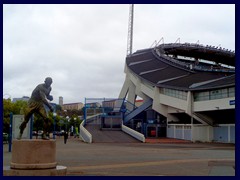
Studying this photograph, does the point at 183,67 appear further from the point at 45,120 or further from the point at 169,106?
the point at 45,120

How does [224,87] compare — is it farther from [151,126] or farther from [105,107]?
[105,107]

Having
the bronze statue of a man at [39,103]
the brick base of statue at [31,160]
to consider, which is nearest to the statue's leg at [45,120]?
the bronze statue of a man at [39,103]

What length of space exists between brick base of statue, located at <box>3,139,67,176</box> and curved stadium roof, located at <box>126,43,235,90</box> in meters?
31.2

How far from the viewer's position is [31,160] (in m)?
11.2

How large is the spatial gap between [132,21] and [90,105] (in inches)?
1909

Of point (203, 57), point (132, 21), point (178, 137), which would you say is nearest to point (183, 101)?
point (178, 137)

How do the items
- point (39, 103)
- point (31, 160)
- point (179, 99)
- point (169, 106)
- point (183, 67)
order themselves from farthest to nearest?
1. point (183, 67)
2. point (169, 106)
3. point (179, 99)
4. point (39, 103)
5. point (31, 160)

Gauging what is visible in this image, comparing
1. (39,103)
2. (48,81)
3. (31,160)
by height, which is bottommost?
(31,160)

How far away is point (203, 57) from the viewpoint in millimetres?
86000

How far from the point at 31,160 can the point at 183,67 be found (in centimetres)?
5467

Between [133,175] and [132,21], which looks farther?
[132,21]

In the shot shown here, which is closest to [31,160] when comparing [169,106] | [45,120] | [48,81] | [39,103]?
[45,120]

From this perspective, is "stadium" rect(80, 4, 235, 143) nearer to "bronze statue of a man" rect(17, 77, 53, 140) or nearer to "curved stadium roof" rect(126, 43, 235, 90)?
"curved stadium roof" rect(126, 43, 235, 90)

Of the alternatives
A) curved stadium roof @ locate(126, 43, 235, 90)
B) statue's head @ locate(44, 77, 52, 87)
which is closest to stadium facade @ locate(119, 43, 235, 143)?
curved stadium roof @ locate(126, 43, 235, 90)
